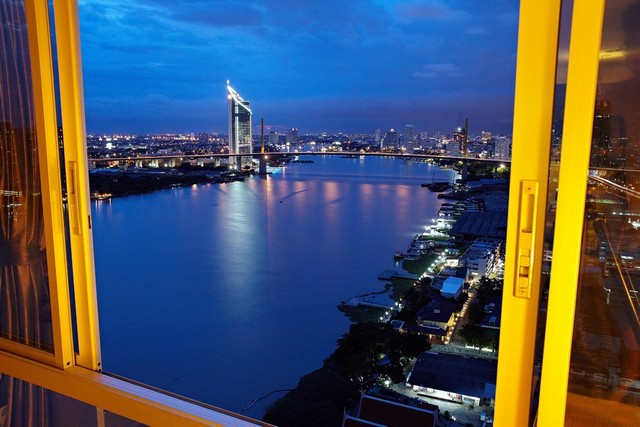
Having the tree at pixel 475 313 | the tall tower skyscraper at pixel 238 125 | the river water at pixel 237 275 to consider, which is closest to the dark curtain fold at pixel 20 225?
the river water at pixel 237 275

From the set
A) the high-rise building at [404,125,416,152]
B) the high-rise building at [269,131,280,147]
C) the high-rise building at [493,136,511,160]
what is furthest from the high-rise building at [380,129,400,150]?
the high-rise building at [269,131,280,147]

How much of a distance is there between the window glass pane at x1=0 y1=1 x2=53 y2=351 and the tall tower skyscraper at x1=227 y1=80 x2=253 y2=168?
12.2 meters

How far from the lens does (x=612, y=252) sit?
1.55 feet

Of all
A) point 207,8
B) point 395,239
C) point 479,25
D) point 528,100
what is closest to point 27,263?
point 528,100

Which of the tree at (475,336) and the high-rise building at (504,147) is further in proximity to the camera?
the tree at (475,336)

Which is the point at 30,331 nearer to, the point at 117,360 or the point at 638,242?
the point at 638,242

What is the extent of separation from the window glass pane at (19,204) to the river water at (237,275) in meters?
2.71

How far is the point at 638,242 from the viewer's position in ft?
1.48

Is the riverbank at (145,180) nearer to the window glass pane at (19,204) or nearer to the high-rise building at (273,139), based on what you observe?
the high-rise building at (273,139)

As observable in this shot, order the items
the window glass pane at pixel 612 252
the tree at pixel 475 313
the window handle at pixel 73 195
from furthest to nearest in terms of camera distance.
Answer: the tree at pixel 475 313
the window handle at pixel 73 195
the window glass pane at pixel 612 252

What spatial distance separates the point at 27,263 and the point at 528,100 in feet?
3.28

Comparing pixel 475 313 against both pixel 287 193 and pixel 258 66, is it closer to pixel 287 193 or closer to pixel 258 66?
pixel 287 193

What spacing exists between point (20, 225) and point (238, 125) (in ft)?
43.6

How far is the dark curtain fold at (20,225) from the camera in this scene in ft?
2.85
